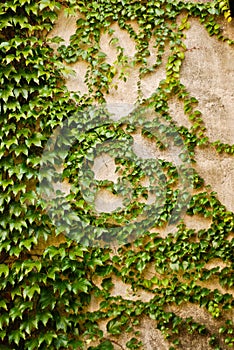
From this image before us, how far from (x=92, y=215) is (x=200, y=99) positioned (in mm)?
1158

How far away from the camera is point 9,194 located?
2.88 meters

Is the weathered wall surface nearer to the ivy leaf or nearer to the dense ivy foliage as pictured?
the dense ivy foliage

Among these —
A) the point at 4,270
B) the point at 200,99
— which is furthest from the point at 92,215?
the point at 200,99

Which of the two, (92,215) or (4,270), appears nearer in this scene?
(4,270)

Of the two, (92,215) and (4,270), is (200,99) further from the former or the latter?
(4,270)

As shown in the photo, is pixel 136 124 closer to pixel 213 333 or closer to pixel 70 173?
pixel 70 173

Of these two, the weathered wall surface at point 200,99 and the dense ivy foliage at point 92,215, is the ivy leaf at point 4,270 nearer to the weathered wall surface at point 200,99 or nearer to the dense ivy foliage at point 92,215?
the dense ivy foliage at point 92,215

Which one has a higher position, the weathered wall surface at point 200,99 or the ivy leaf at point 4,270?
the weathered wall surface at point 200,99

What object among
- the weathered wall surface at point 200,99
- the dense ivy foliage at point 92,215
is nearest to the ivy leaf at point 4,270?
the dense ivy foliage at point 92,215

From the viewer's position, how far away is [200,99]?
291 cm

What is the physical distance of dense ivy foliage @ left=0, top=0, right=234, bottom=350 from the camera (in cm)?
269

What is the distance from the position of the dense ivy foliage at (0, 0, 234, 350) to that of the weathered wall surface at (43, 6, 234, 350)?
0.05 meters

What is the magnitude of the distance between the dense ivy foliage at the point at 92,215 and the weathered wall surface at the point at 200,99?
0.17 feet

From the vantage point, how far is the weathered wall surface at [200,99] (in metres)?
2.79
